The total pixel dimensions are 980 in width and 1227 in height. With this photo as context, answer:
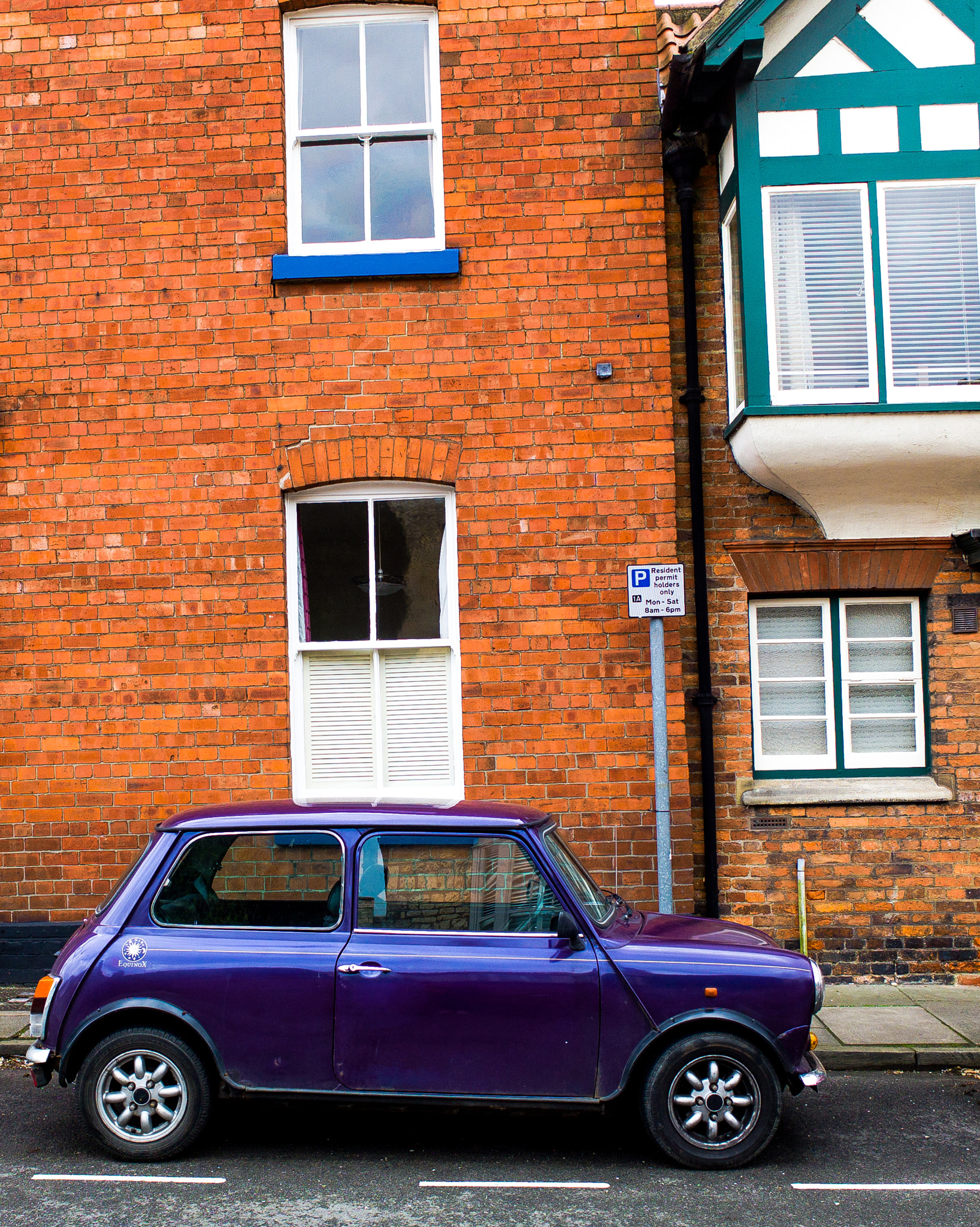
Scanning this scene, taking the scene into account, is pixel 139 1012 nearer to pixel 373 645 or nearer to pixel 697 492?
pixel 373 645

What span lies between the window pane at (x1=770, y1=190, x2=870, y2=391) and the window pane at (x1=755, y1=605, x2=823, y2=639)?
1.64 meters

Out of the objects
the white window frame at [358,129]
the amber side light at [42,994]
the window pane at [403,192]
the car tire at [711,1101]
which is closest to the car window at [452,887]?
the car tire at [711,1101]

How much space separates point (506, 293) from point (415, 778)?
3.63 meters

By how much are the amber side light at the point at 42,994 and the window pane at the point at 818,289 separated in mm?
5894

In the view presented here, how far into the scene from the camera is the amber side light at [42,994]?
15.3ft

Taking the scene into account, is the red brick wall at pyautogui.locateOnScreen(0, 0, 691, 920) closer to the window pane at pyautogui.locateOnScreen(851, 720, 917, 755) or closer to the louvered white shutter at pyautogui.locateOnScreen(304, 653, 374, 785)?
the louvered white shutter at pyautogui.locateOnScreen(304, 653, 374, 785)

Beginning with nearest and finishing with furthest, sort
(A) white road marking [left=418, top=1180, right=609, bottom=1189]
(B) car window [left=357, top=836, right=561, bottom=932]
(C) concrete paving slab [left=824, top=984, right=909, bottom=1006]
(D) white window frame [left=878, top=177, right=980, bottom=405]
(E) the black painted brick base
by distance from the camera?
1. (A) white road marking [left=418, top=1180, right=609, bottom=1189]
2. (B) car window [left=357, top=836, right=561, bottom=932]
3. (C) concrete paving slab [left=824, top=984, right=909, bottom=1006]
4. (D) white window frame [left=878, top=177, right=980, bottom=405]
5. (E) the black painted brick base

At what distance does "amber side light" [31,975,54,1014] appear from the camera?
468cm

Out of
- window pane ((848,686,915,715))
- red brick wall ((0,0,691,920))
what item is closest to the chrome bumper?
red brick wall ((0,0,691,920))

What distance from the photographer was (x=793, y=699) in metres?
8.04

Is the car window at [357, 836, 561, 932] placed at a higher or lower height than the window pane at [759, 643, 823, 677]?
lower

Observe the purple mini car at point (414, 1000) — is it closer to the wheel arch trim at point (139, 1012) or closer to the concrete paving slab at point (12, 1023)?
the wheel arch trim at point (139, 1012)

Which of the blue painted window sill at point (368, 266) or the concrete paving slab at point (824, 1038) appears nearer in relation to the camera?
the concrete paving slab at point (824, 1038)

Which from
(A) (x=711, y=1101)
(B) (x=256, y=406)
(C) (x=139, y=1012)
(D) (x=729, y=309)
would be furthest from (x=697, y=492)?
(C) (x=139, y=1012)
